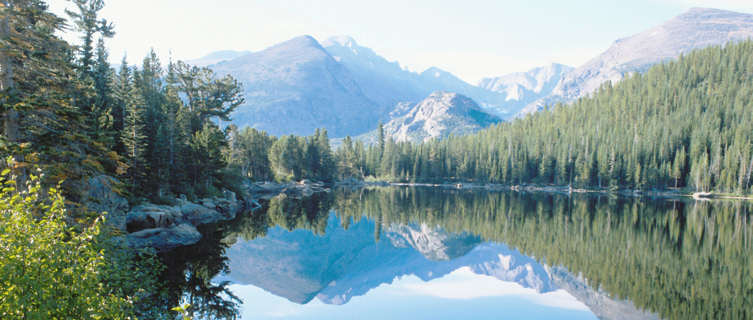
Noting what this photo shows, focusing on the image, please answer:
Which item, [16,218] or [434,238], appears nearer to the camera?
[16,218]

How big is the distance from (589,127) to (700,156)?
45.2 m

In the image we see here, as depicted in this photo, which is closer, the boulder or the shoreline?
the boulder

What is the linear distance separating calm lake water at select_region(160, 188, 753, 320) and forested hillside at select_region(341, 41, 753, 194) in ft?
234

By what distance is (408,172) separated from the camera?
160 m

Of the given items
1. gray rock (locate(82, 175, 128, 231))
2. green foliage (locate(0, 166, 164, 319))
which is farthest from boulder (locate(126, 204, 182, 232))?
green foliage (locate(0, 166, 164, 319))

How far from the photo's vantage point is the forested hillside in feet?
372

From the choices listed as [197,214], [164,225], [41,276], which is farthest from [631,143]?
[41,276]

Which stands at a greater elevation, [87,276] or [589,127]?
[589,127]

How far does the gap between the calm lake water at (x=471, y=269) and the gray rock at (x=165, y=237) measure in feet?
4.56

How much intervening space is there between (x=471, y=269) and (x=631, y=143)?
390 feet

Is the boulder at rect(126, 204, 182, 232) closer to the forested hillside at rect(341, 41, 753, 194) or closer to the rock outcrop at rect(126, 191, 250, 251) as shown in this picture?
the rock outcrop at rect(126, 191, 250, 251)

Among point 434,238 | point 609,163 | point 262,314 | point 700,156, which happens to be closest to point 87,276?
point 262,314

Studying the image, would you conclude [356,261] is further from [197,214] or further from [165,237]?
[197,214]

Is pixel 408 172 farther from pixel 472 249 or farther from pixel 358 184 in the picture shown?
pixel 472 249
